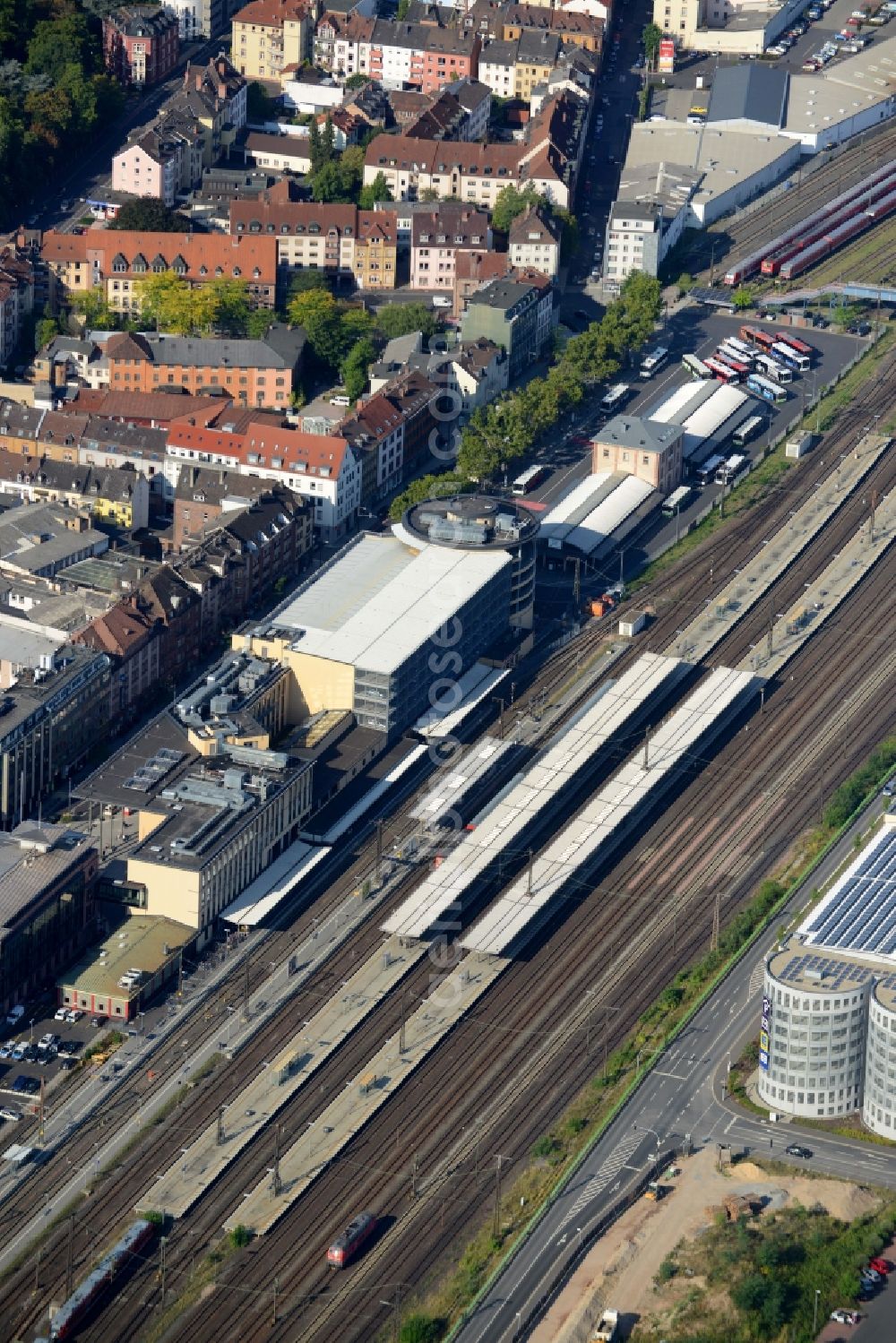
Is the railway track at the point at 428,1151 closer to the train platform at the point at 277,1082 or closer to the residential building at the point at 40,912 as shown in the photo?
the train platform at the point at 277,1082

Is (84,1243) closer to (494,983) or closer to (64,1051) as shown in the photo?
(64,1051)

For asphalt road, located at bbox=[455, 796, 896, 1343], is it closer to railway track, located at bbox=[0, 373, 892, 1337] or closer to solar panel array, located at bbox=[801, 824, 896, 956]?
solar panel array, located at bbox=[801, 824, 896, 956]

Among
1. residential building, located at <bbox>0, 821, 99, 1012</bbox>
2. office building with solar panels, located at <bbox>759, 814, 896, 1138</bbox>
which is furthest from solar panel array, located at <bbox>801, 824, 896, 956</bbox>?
residential building, located at <bbox>0, 821, 99, 1012</bbox>

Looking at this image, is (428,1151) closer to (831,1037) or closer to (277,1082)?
(277,1082)

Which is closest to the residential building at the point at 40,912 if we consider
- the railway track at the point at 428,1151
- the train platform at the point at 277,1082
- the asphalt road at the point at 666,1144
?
the train platform at the point at 277,1082

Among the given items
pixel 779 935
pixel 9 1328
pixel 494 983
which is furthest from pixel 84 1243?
pixel 779 935

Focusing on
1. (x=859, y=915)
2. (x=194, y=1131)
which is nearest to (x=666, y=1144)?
(x=859, y=915)
